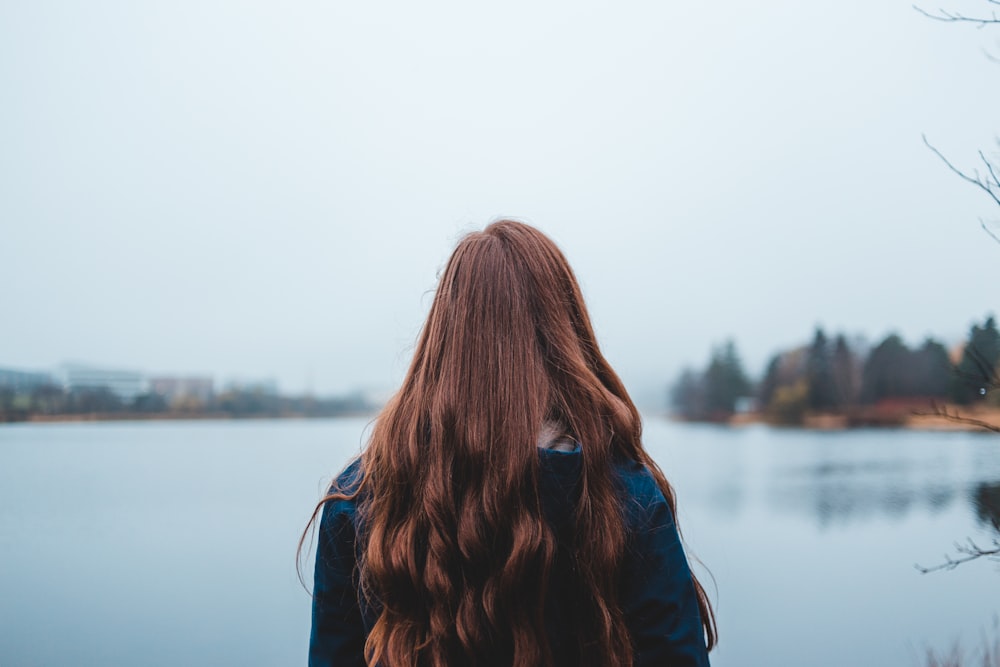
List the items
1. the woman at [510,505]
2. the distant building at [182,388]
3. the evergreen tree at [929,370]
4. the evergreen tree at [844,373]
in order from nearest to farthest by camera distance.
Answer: the woman at [510,505]
the evergreen tree at [929,370]
the distant building at [182,388]
the evergreen tree at [844,373]

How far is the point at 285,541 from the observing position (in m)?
7.38

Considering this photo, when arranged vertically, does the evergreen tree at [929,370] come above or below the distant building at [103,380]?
above

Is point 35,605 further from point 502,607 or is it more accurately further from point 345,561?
point 502,607

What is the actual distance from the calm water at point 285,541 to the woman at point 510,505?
2.62 m

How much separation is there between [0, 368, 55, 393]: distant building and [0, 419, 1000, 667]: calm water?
317 mm

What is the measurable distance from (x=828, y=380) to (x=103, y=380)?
A: 22.0ft

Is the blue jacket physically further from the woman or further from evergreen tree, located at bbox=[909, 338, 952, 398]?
evergreen tree, located at bbox=[909, 338, 952, 398]

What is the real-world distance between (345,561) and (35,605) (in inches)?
191

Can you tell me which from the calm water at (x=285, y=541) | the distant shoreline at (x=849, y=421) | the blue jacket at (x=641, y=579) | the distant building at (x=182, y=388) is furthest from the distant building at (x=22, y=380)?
the distant shoreline at (x=849, y=421)

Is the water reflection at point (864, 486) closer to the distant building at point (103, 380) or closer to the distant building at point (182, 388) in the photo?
the distant building at point (182, 388)

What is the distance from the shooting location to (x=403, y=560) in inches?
44.5

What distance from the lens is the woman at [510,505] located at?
1.11 m

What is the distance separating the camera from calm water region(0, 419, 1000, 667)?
495 cm

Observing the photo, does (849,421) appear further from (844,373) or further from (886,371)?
(886,371)
